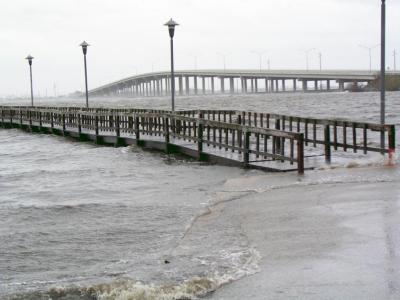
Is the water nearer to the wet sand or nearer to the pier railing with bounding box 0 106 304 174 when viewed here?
the wet sand

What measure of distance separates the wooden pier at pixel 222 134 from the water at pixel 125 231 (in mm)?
800

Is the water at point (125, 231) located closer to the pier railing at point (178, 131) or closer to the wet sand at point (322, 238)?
the wet sand at point (322, 238)

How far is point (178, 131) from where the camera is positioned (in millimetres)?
25672

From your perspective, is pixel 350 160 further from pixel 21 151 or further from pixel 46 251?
pixel 21 151

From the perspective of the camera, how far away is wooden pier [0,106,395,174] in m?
16.9

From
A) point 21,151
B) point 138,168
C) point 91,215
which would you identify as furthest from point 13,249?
point 21,151

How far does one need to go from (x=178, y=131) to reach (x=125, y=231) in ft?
50.7

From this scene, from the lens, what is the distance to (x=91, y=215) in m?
12.0

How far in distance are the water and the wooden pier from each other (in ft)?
2.62

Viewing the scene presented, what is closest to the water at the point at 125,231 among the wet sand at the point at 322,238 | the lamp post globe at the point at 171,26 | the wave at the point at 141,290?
the wave at the point at 141,290

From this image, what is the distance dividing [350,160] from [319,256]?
10709mm

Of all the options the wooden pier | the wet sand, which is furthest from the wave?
the wooden pier

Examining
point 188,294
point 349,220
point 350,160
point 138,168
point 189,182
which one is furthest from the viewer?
point 138,168

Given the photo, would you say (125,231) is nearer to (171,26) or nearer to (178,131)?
(178,131)
